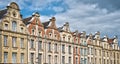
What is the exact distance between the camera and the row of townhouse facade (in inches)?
1877

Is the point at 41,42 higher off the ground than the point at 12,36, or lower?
lower

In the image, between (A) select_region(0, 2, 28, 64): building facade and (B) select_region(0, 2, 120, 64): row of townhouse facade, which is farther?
(B) select_region(0, 2, 120, 64): row of townhouse facade

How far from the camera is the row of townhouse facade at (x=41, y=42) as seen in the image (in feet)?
156

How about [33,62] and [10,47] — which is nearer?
[10,47]

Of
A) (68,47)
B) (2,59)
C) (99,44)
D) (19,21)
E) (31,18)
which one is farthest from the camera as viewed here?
(99,44)

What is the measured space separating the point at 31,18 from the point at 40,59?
27.7 feet

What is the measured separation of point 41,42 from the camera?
2158 inches

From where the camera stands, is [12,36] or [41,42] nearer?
[12,36]

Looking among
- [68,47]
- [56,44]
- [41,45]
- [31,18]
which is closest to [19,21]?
[31,18]

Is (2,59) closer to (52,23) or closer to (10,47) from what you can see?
(10,47)

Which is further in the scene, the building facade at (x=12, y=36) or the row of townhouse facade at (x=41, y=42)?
the row of townhouse facade at (x=41, y=42)

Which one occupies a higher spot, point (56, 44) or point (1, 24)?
point (1, 24)

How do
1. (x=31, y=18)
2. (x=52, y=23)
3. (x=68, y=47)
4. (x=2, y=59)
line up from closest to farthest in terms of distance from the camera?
1. (x=2, y=59)
2. (x=31, y=18)
3. (x=52, y=23)
4. (x=68, y=47)

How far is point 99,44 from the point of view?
7606cm
